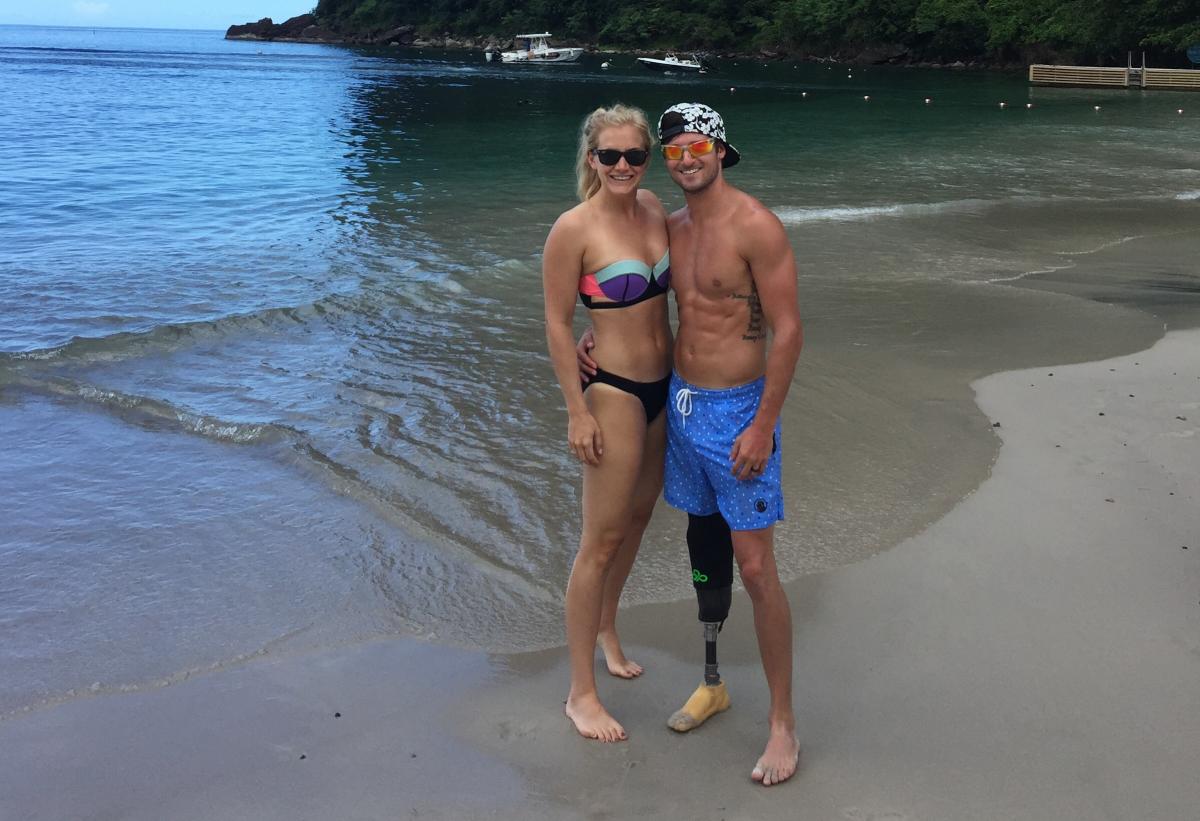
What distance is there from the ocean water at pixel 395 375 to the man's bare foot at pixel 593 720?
69 centimetres

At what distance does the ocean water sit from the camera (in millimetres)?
4926

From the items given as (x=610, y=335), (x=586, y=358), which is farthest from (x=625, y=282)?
(x=586, y=358)

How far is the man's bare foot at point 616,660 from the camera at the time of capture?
4.16m

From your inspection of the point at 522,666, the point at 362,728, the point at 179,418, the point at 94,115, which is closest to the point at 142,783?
the point at 362,728

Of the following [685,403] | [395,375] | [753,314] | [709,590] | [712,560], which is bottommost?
[395,375]

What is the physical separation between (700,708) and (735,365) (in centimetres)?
126

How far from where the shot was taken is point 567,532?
5520 mm

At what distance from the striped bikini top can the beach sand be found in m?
1.52

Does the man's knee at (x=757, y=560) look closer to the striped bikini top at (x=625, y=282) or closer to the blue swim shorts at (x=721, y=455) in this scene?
the blue swim shorts at (x=721, y=455)

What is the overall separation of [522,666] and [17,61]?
9537 cm

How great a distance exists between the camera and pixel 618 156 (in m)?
3.51

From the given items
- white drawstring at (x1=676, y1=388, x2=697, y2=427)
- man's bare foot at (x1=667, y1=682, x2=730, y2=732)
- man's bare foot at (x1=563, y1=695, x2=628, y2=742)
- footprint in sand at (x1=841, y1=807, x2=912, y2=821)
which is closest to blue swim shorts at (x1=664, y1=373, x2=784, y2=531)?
white drawstring at (x1=676, y1=388, x2=697, y2=427)

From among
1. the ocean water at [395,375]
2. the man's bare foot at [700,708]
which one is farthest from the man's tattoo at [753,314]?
the ocean water at [395,375]

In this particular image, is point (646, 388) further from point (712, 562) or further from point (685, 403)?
point (712, 562)
